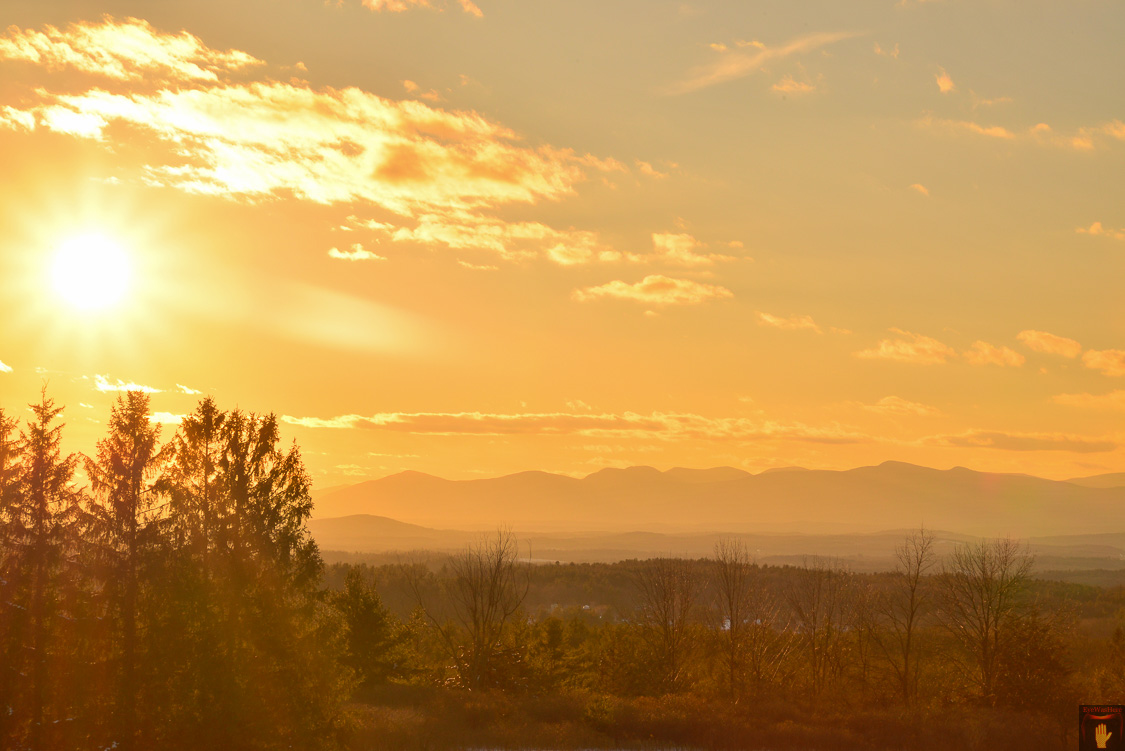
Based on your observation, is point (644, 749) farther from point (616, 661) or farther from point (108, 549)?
point (108, 549)

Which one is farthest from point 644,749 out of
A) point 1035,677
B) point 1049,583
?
point 1049,583

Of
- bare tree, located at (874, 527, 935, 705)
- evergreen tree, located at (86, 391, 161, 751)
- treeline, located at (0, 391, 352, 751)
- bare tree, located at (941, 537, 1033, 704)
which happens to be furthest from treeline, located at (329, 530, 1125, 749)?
evergreen tree, located at (86, 391, 161, 751)

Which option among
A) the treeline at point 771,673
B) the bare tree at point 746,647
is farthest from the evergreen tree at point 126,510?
the bare tree at point 746,647

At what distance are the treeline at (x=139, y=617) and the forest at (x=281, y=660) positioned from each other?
0.19ft

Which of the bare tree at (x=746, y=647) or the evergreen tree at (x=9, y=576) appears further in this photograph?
the bare tree at (x=746, y=647)

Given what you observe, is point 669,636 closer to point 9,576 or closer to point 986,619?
point 986,619

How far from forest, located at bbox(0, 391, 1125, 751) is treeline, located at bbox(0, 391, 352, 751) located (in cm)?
6

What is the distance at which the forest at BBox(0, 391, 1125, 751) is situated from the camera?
2475 cm

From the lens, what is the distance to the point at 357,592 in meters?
51.4

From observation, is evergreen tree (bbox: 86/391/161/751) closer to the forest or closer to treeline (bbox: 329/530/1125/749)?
the forest

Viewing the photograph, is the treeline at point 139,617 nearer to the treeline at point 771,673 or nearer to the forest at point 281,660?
the forest at point 281,660

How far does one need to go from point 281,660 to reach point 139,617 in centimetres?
446

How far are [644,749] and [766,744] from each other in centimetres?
528

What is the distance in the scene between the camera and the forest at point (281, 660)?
2475cm
